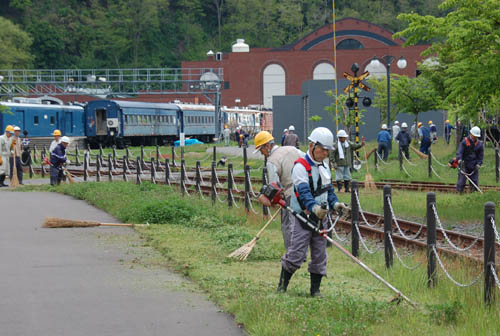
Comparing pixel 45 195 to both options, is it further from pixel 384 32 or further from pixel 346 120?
pixel 384 32

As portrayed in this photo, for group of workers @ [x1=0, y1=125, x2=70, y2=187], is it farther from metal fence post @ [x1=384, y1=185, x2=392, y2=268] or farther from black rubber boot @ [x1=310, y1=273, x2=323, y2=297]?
black rubber boot @ [x1=310, y1=273, x2=323, y2=297]

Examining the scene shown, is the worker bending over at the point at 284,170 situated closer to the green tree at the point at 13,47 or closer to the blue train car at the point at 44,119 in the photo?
the blue train car at the point at 44,119

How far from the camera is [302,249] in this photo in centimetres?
837

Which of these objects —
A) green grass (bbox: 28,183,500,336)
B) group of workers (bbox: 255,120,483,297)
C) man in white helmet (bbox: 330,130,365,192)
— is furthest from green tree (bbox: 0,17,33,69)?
group of workers (bbox: 255,120,483,297)

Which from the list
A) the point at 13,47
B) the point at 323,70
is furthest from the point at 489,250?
the point at 13,47

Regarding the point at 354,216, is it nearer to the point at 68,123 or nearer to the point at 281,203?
the point at 281,203

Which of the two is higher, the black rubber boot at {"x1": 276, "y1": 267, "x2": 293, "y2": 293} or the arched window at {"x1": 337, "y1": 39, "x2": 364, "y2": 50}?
the arched window at {"x1": 337, "y1": 39, "x2": 364, "y2": 50}

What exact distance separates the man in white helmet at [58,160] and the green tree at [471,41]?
10.2m

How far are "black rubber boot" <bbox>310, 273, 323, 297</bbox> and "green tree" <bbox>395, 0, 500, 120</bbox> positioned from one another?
7971 millimetres

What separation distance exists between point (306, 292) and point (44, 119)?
4579 centimetres

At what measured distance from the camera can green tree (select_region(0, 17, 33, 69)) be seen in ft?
298

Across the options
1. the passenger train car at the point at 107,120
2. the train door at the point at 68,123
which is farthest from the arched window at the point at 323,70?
the train door at the point at 68,123

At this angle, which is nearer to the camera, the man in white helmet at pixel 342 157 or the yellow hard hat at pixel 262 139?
the yellow hard hat at pixel 262 139

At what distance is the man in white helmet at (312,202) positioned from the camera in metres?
8.12
